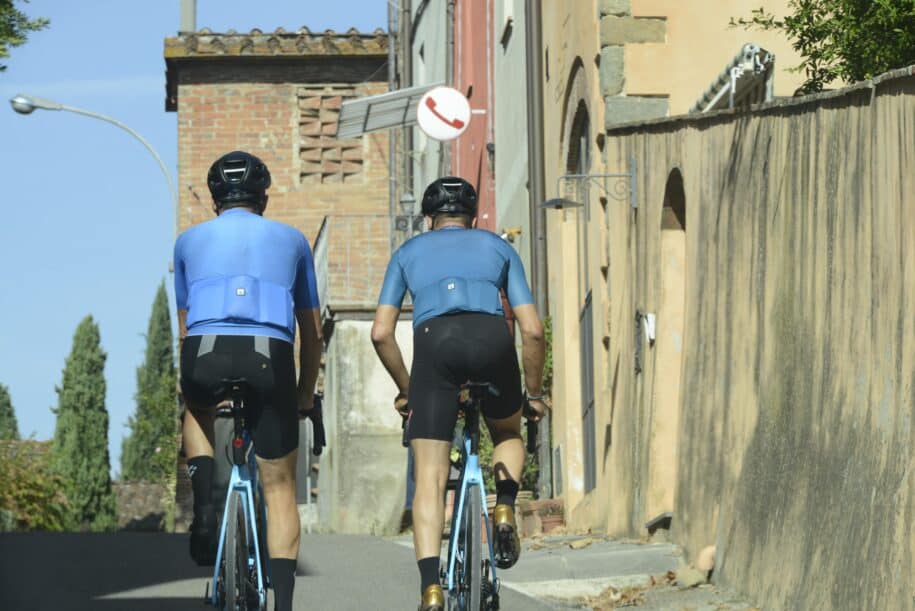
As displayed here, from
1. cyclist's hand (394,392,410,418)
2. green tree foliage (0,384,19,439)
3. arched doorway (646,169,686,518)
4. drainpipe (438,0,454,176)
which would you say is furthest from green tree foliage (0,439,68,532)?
green tree foliage (0,384,19,439)

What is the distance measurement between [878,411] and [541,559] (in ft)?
18.5

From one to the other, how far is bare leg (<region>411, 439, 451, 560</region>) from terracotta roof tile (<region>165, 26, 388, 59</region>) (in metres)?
31.5

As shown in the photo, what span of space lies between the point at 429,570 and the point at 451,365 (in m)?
0.83

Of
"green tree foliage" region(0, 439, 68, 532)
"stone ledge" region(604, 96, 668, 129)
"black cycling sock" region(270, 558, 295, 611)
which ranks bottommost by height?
"green tree foliage" region(0, 439, 68, 532)

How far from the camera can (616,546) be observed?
13984 mm

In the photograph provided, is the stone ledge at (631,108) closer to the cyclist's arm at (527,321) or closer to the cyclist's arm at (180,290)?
the cyclist's arm at (527,321)

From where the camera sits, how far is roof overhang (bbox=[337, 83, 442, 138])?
29.2 meters

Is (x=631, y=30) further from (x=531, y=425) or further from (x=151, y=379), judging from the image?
(x=151, y=379)

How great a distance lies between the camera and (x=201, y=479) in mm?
7762

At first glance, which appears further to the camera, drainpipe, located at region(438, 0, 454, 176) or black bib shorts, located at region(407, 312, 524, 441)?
drainpipe, located at region(438, 0, 454, 176)

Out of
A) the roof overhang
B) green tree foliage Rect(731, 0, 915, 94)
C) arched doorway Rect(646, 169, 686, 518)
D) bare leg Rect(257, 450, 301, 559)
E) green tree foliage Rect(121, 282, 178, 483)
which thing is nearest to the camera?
bare leg Rect(257, 450, 301, 559)

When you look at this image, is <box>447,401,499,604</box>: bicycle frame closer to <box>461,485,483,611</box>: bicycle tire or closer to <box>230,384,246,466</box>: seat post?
<box>461,485,483,611</box>: bicycle tire

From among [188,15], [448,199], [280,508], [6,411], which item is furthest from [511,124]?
[6,411]

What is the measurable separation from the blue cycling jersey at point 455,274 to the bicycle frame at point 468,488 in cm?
44
